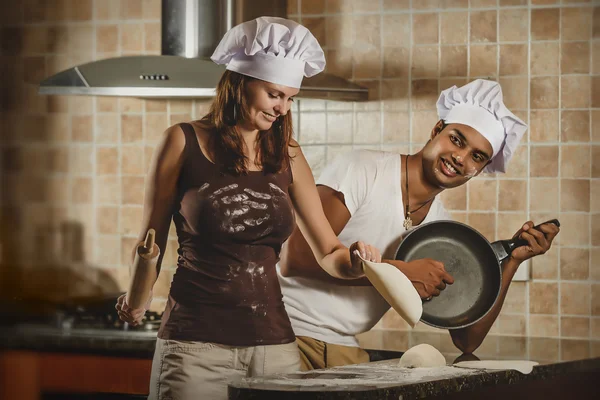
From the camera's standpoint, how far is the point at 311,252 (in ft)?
6.68

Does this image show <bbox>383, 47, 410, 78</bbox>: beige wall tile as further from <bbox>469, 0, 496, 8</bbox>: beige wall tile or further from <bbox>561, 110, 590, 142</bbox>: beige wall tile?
<bbox>561, 110, 590, 142</bbox>: beige wall tile

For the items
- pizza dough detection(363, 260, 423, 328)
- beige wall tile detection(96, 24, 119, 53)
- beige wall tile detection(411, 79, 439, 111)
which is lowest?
pizza dough detection(363, 260, 423, 328)

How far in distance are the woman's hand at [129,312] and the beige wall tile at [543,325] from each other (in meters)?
0.90

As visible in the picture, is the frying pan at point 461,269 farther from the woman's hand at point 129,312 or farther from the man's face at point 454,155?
the woman's hand at point 129,312

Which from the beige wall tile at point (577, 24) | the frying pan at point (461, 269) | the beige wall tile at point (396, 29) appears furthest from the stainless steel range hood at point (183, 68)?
the beige wall tile at point (577, 24)

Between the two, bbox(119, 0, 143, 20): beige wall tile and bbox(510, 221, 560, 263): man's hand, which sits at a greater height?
bbox(119, 0, 143, 20): beige wall tile

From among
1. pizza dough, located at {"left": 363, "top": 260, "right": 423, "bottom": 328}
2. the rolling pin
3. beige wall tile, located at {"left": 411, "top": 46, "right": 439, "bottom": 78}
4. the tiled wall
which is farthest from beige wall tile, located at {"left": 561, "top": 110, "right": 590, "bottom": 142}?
the rolling pin

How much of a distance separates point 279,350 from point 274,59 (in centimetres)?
62

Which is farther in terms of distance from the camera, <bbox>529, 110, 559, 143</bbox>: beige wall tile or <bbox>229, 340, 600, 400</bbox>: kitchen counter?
<bbox>529, 110, 559, 143</bbox>: beige wall tile

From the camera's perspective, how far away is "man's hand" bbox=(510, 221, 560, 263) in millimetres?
2135

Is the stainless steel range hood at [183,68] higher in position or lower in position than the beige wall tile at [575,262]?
higher

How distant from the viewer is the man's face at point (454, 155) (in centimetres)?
206

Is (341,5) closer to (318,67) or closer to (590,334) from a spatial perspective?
(318,67)

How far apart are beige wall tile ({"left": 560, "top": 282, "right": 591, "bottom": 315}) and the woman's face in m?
0.80
